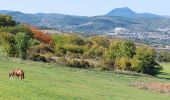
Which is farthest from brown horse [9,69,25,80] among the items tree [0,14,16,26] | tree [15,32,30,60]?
Answer: tree [0,14,16,26]

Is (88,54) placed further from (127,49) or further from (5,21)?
(5,21)

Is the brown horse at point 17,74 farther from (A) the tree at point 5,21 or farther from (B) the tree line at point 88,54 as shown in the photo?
(A) the tree at point 5,21

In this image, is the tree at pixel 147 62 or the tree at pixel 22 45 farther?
the tree at pixel 147 62

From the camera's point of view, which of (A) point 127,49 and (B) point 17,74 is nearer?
(B) point 17,74

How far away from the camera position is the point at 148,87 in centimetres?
6256

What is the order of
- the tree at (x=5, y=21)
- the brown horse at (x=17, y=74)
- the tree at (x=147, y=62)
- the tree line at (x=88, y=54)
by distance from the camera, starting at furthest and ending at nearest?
1. the tree at (x=5, y=21)
2. the tree at (x=147, y=62)
3. the tree line at (x=88, y=54)
4. the brown horse at (x=17, y=74)

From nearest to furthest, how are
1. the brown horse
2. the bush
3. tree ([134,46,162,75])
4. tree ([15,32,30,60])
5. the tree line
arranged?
the brown horse → tree ([15,32,30,60]) → the tree line → the bush → tree ([134,46,162,75])

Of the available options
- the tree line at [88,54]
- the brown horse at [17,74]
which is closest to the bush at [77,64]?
the tree line at [88,54]

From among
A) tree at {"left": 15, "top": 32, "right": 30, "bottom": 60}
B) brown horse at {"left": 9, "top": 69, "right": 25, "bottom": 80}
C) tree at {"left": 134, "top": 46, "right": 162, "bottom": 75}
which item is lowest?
tree at {"left": 134, "top": 46, "right": 162, "bottom": 75}

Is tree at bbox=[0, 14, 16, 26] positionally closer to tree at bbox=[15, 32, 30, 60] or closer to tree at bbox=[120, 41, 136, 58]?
tree at bbox=[120, 41, 136, 58]

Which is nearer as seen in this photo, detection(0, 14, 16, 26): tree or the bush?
the bush

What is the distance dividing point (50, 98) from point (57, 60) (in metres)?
70.7

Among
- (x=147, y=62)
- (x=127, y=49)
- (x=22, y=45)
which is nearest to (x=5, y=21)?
(x=127, y=49)

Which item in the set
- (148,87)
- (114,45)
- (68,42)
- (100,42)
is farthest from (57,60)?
(100,42)
